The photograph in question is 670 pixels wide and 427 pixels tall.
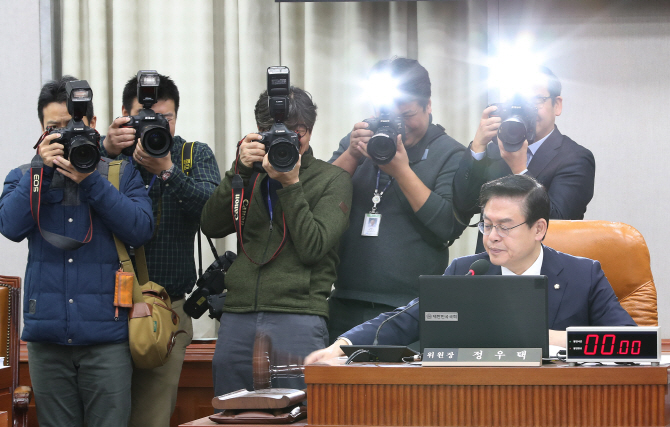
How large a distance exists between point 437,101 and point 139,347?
1735mm

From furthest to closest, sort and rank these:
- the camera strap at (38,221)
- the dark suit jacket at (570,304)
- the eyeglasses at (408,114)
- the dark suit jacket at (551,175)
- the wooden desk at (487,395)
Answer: the eyeglasses at (408,114), the dark suit jacket at (551,175), the camera strap at (38,221), the dark suit jacket at (570,304), the wooden desk at (487,395)

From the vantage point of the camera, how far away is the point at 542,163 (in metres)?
2.77

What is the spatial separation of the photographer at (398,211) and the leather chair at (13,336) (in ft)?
3.25

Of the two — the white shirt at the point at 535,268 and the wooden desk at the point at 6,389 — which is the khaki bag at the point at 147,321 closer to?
the wooden desk at the point at 6,389

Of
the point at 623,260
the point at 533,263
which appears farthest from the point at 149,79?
the point at 623,260

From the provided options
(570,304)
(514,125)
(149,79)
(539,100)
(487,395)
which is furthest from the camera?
(539,100)

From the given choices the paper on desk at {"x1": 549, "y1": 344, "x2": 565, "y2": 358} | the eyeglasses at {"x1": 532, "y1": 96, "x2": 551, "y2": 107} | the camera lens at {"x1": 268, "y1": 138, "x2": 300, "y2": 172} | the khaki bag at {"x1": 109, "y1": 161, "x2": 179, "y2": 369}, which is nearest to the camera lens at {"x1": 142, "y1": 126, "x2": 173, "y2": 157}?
the khaki bag at {"x1": 109, "y1": 161, "x2": 179, "y2": 369}

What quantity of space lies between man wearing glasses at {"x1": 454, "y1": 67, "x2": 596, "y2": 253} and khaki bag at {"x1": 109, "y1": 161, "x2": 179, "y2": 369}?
Answer: 0.99 m

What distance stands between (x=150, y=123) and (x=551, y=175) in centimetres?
144

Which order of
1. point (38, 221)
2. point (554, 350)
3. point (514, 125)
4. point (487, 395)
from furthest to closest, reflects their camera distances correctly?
point (514, 125) → point (38, 221) → point (554, 350) → point (487, 395)

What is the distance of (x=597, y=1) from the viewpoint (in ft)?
10.7

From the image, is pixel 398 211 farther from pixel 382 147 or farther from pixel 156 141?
pixel 156 141

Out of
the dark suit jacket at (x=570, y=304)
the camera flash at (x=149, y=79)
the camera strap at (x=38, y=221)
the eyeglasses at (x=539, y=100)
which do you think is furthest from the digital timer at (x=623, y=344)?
the eyeglasses at (x=539, y=100)

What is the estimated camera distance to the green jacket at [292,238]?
2.26 meters
